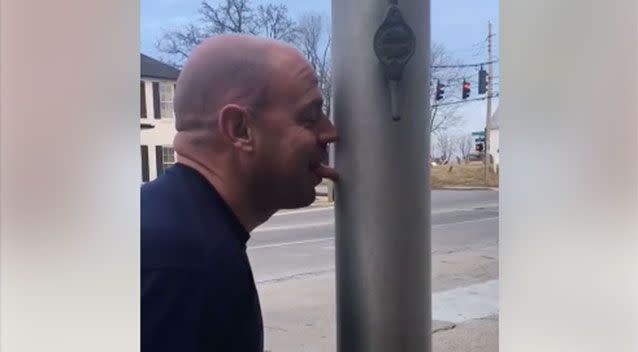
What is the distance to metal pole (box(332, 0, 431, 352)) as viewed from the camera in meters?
0.94

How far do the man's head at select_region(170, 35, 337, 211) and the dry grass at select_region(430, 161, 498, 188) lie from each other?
0.23 m

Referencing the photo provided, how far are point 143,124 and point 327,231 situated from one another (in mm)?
415

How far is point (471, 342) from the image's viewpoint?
1198 millimetres

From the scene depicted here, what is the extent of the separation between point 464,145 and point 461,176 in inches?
2.1

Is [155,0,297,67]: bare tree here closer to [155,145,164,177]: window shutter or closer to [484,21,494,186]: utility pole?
[155,145,164,177]: window shutter

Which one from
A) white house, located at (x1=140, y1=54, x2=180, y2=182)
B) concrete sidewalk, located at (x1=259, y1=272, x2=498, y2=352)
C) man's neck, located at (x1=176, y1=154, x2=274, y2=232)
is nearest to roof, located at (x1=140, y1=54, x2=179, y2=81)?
white house, located at (x1=140, y1=54, x2=180, y2=182)

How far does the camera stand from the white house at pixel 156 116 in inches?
30.4

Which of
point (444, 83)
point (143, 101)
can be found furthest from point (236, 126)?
point (444, 83)

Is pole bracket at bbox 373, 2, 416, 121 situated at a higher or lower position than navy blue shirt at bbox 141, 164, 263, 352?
higher

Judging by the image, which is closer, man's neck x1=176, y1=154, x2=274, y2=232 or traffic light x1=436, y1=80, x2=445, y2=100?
man's neck x1=176, y1=154, x2=274, y2=232

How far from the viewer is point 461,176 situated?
959mm

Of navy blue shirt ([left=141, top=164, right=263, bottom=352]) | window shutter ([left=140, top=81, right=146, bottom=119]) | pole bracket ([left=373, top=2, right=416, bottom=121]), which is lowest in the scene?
navy blue shirt ([left=141, top=164, right=263, bottom=352])
